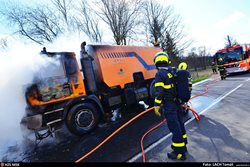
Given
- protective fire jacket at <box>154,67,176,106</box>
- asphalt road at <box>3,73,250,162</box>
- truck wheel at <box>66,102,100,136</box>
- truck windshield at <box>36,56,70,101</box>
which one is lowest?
asphalt road at <box>3,73,250,162</box>

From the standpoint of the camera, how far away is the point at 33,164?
3.67 metres

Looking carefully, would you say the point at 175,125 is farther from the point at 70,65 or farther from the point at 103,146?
the point at 70,65

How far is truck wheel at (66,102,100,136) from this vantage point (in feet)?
15.8

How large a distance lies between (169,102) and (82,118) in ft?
9.41

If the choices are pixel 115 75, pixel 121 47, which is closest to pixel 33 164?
pixel 115 75

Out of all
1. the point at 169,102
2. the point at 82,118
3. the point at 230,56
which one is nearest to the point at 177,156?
the point at 169,102

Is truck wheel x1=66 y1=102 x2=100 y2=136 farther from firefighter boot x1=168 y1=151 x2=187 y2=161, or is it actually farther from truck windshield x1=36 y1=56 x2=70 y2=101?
firefighter boot x1=168 y1=151 x2=187 y2=161

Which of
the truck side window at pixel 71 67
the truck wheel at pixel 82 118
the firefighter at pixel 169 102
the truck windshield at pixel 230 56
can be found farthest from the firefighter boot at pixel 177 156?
the truck windshield at pixel 230 56

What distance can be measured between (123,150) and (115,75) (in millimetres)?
2983

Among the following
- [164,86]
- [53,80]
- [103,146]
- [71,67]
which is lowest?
[103,146]

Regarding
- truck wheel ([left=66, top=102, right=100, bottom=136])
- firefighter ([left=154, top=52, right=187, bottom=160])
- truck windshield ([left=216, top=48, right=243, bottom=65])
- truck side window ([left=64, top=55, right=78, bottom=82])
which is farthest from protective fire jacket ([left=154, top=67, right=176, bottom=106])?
truck windshield ([left=216, top=48, right=243, bottom=65])

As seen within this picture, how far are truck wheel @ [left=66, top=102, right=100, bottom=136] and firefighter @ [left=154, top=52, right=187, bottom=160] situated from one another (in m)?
2.59

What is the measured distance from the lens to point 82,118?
498 centimetres

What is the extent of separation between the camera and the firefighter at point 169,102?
3080 millimetres
